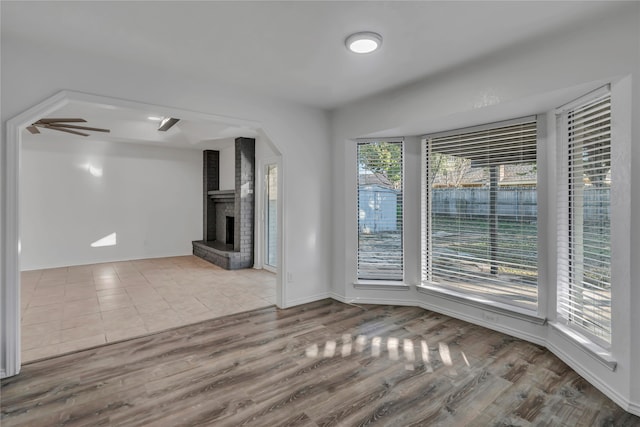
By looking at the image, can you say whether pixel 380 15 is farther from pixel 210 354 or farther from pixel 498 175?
pixel 210 354

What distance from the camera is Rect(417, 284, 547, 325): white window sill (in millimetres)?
3006

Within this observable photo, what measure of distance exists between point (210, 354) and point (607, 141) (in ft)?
11.4

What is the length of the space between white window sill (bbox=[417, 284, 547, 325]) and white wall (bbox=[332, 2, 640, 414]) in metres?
0.05

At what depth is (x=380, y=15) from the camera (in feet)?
6.96

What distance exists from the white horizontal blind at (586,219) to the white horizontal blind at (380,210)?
1.67 meters

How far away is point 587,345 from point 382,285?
2.06 m

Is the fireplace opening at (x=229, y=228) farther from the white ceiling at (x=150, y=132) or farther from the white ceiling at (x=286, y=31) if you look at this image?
the white ceiling at (x=286, y=31)

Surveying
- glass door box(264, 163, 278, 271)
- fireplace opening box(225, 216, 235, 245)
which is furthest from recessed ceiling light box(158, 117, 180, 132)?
fireplace opening box(225, 216, 235, 245)

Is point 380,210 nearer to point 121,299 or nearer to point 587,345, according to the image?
point 587,345

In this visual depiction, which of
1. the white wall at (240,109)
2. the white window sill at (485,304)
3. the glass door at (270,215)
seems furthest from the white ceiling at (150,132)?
the white window sill at (485,304)

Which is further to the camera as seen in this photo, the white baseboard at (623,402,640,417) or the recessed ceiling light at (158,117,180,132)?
the recessed ceiling light at (158,117,180,132)

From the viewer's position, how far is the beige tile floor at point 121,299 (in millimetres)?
3219

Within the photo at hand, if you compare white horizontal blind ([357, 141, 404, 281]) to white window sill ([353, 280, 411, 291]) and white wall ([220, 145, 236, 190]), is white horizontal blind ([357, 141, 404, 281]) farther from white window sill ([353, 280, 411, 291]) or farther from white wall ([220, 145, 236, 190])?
white wall ([220, 145, 236, 190])

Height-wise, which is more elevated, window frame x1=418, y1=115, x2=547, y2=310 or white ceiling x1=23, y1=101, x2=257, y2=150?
white ceiling x1=23, y1=101, x2=257, y2=150
